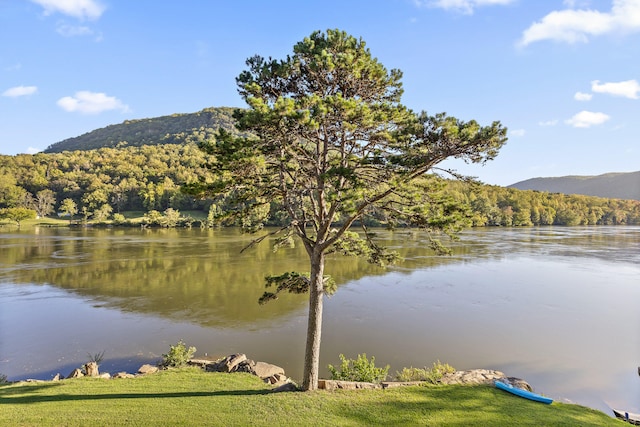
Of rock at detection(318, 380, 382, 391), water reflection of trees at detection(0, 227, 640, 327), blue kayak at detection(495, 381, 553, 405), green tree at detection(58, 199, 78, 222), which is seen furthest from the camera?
green tree at detection(58, 199, 78, 222)

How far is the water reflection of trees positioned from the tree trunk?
2.70m

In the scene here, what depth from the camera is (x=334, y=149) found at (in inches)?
328

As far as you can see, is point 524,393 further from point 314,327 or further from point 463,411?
point 314,327

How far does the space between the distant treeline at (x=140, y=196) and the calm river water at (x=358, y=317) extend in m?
49.5

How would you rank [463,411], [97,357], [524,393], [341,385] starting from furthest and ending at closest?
[97,357]
[341,385]
[524,393]
[463,411]

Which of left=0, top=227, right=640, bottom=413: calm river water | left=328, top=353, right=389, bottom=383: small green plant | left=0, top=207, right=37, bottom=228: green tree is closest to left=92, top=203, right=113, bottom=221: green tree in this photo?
left=0, top=207, right=37, bottom=228: green tree

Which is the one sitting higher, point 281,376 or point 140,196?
point 140,196

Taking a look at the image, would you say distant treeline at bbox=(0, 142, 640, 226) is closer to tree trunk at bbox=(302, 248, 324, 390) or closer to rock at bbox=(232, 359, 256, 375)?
rock at bbox=(232, 359, 256, 375)

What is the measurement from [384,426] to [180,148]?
14290 centimetres

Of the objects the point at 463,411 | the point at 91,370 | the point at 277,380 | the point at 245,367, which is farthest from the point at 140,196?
the point at 463,411

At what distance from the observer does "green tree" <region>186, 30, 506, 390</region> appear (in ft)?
21.7

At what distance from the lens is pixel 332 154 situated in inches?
354

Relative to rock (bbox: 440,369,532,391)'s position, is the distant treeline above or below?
above

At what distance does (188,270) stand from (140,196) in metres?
71.5
